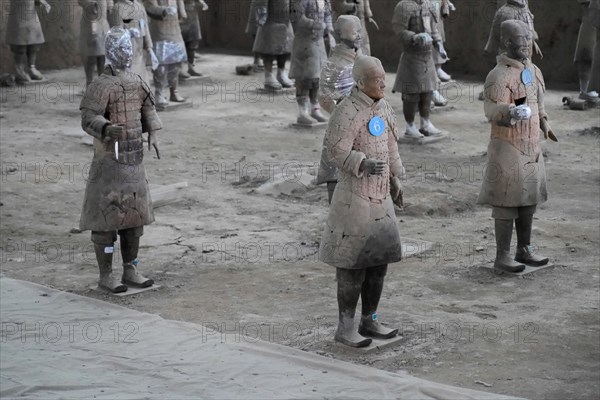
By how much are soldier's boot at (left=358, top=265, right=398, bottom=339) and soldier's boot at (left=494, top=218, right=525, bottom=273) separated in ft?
4.81

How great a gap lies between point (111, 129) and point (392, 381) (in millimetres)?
2396

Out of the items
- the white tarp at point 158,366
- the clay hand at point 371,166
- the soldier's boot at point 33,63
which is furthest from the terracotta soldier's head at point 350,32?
the soldier's boot at point 33,63

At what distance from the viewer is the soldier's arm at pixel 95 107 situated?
6469 millimetres

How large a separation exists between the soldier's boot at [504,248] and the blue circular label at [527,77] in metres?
0.91

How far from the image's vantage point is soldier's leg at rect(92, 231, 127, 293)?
676 centimetres

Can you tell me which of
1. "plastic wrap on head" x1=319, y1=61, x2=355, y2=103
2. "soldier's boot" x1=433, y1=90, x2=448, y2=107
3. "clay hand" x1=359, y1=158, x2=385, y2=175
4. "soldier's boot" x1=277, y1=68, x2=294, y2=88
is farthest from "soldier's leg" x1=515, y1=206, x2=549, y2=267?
"soldier's boot" x1=277, y1=68, x2=294, y2=88

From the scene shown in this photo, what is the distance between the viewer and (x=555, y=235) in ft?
26.2

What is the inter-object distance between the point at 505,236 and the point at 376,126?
73.7 inches

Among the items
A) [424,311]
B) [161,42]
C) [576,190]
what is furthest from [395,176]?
[161,42]

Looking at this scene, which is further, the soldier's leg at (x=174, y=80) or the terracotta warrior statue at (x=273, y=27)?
the terracotta warrior statue at (x=273, y=27)

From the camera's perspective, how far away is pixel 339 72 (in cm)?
739

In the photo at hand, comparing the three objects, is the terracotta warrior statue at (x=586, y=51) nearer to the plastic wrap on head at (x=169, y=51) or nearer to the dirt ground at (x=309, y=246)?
the dirt ground at (x=309, y=246)

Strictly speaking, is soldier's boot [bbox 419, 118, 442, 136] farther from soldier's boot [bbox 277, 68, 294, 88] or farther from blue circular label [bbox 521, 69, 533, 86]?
blue circular label [bbox 521, 69, 533, 86]

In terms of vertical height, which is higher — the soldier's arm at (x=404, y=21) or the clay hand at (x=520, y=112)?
the soldier's arm at (x=404, y=21)
